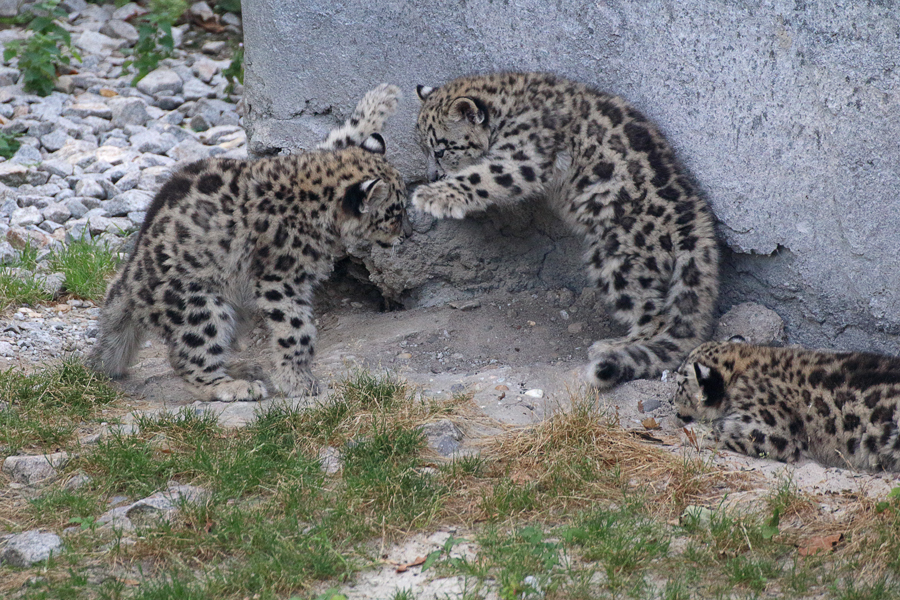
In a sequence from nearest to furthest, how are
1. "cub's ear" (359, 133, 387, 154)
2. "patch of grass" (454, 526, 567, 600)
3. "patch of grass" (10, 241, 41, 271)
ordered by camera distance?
"patch of grass" (454, 526, 567, 600)
"cub's ear" (359, 133, 387, 154)
"patch of grass" (10, 241, 41, 271)

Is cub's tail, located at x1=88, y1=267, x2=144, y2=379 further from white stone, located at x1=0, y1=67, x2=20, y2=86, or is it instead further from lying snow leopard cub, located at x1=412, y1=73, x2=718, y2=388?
white stone, located at x1=0, y1=67, x2=20, y2=86

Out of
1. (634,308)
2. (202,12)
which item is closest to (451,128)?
(634,308)

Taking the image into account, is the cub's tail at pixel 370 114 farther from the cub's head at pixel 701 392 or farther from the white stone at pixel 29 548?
the white stone at pixel 29 548

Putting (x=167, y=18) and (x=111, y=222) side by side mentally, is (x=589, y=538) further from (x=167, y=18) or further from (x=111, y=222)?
(x=167, y=18)

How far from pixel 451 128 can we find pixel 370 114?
0.61 metres

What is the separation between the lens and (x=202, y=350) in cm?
641

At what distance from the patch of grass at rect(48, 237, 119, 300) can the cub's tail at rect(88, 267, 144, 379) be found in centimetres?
169

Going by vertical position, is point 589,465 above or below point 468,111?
below

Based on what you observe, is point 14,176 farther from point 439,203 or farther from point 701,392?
point 701,392

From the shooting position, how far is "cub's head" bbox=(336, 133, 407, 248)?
6.60 metres

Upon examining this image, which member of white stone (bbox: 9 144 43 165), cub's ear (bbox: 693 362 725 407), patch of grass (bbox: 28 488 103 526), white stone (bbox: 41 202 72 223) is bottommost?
white stone (bbox: 41 202 72 223)

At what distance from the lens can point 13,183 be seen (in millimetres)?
9930

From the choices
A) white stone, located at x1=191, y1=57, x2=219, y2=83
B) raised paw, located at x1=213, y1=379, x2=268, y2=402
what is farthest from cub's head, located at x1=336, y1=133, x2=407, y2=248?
white stone, located at x1=191, y1=57, x2=219, y2=83

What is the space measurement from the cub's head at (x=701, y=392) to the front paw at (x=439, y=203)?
1.95m
